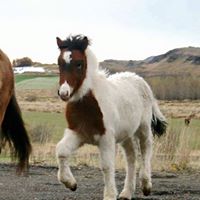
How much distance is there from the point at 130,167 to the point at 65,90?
215cm

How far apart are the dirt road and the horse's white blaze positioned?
5.61 ft

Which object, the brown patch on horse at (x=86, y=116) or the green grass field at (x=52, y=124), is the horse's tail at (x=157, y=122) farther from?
the green grass field at (x=52, y=124)

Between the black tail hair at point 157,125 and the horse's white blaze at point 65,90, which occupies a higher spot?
the horse's white blaze at point 65,90

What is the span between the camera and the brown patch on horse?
7906mm

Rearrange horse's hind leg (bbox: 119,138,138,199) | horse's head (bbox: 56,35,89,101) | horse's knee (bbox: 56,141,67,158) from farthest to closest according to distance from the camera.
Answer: horse's hind leg (bbox: 119,138,138,199) < horse's knee (bbox: 56,141,67,158) < horse's head (bbox: 56,35,89,101)

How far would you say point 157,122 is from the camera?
33.1 feet

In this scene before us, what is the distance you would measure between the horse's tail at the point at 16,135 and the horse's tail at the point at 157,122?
8.79 feet

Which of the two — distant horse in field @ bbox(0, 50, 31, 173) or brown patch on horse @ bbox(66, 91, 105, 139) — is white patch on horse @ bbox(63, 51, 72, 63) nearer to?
brown patch on horse @ bbox(66, 91, 105, 139)

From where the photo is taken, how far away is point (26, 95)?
61.9 meters

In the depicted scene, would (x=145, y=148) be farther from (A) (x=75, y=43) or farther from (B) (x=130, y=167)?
(A) (x=75, y=43)

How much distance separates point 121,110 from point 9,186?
2.50 m

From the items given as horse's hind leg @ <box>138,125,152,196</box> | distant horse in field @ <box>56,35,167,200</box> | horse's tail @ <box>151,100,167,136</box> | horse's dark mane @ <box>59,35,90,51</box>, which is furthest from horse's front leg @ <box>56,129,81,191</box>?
horse's tail @ <box>151,100,167,136</box>

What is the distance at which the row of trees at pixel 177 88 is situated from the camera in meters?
49.1

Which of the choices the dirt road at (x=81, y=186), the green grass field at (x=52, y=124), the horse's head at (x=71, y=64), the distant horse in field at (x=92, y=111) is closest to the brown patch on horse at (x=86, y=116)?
the distant horse in field at (x=92, y=111)
